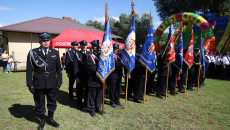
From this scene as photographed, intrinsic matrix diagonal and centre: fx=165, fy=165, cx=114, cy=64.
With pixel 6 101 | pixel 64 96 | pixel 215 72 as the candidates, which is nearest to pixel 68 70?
pixel 64 96

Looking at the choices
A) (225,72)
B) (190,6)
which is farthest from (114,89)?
(190,6)

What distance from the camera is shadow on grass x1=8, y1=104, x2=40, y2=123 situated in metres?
4.15

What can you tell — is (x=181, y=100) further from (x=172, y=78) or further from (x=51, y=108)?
(x=51, y=108)

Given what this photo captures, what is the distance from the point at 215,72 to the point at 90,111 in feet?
37.0

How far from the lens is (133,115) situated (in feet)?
15.2

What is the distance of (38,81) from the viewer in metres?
3.52

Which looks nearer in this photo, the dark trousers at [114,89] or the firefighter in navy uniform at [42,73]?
the firefighter in navy uniform at [42,73]

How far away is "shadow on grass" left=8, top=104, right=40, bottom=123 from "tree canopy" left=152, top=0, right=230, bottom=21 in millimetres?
24623

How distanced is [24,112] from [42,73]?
1.69m

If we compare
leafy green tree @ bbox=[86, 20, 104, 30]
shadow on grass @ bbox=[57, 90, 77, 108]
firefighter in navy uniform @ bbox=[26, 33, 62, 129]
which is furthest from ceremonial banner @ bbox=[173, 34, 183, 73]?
leafy green tree @ bbox=[86, 20, 104, 30]

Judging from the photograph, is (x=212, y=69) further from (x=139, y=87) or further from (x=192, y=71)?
(x=139, y=87)

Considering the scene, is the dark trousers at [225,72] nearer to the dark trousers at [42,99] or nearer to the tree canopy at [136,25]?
the dark trousers at [42,99]

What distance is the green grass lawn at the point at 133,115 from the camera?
13.1ft

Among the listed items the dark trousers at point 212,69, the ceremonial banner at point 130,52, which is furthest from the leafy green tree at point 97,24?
the ceremonial banner at point 130,52
